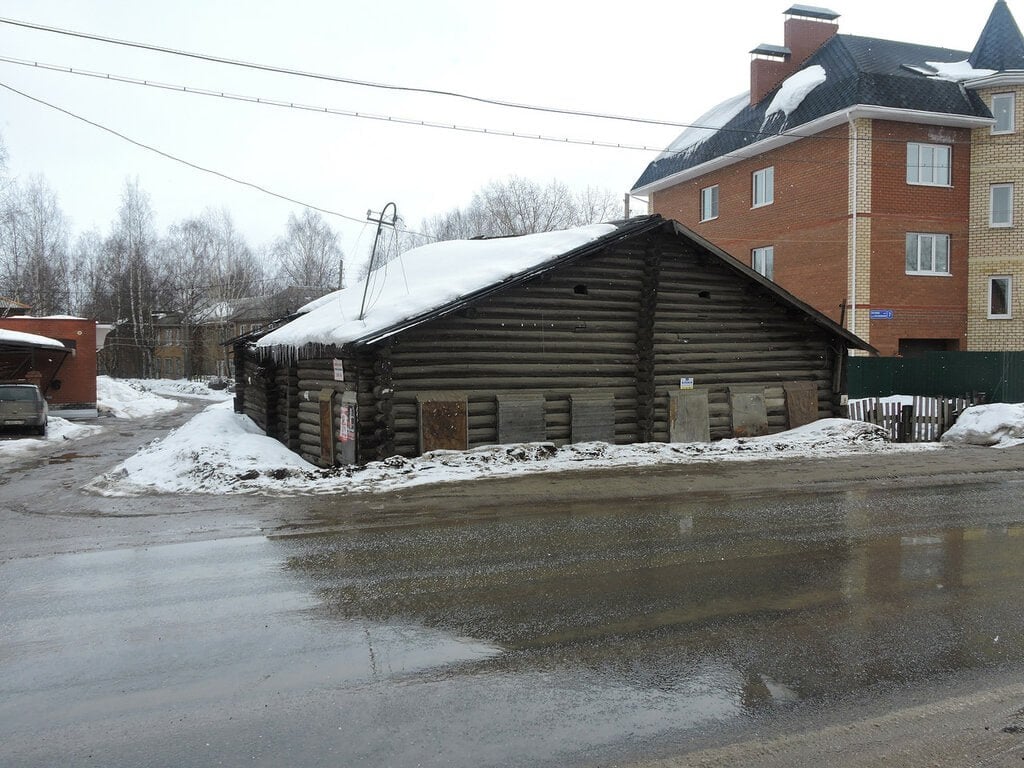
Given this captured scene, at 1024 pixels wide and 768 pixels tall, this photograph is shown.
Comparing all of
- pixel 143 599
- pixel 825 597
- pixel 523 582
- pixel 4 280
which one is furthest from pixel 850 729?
pixel 4 280

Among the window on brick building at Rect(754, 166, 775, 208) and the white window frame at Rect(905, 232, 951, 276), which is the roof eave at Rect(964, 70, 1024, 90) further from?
the window on brick building at Rect(754, 166, 775, 208)

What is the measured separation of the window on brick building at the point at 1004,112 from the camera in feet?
89.2

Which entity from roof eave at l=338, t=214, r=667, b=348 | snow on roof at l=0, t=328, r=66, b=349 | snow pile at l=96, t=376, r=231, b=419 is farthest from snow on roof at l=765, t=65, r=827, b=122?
snow pile at l=96, t=376, r=231, b=419

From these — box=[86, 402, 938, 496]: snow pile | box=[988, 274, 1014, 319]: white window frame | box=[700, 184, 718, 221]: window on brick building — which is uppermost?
box=[700, 184, 718, 221]: window on brick building

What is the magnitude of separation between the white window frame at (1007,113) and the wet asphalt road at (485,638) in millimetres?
23859

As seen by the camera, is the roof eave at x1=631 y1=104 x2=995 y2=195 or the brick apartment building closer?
the roof eave at x1=631 y1=104 x2=995 y2=195

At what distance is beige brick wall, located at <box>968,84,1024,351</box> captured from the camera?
1065 inches

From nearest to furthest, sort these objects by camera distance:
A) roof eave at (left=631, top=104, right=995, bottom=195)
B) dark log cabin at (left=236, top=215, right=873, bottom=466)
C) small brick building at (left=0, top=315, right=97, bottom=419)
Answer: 1. dark log cabin at (left=236, top=215, right=873, bottom=466)
2. roof eave at (left=631, top=104, right=995, bottom=195)
3. small brick building at (left=0, top=315, right=97, bottom=419)

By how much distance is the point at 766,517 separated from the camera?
9.48 meters

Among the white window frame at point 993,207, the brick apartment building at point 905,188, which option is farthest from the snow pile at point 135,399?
the white window frame at point 993,207

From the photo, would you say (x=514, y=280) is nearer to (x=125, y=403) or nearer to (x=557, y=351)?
(x=557, y=351)

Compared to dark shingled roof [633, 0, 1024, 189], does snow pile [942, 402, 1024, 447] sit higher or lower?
lower

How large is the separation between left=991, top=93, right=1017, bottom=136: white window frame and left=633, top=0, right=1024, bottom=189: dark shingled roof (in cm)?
81

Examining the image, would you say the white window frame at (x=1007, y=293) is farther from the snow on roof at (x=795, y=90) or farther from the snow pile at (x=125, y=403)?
the snow pile at (x=125, y=403)
